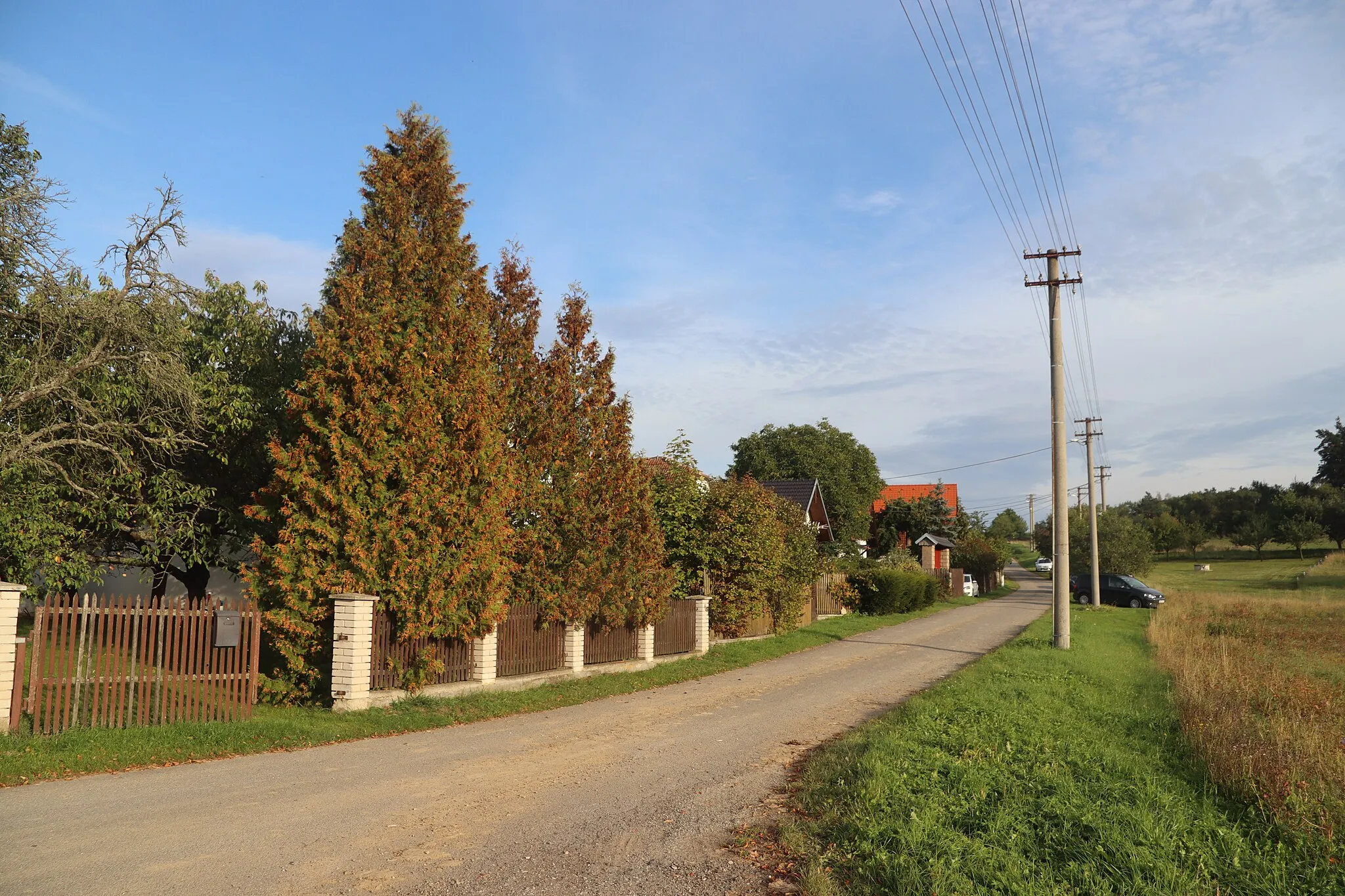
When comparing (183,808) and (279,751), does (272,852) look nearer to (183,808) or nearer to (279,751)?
(183,808)

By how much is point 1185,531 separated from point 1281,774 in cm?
10548

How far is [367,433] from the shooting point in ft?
37.4

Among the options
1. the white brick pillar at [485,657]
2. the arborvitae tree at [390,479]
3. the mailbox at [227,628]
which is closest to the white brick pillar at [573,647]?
the white brick pillar at [485,657]

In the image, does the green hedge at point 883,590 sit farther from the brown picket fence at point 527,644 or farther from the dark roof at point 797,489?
the brown picket fence at point 527,644

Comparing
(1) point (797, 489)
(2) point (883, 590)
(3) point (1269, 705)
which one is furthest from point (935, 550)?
(3) point (1269, 705)

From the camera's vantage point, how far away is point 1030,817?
602cm

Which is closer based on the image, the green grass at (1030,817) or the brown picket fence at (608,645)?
the green grass at (1030,817)

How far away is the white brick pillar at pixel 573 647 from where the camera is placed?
14781 mm

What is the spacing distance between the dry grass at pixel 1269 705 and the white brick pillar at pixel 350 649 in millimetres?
9375

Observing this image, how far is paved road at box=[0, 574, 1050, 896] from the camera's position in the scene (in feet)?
17.4

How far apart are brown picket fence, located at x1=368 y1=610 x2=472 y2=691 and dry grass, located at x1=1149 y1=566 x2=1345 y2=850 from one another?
9261 millimetres

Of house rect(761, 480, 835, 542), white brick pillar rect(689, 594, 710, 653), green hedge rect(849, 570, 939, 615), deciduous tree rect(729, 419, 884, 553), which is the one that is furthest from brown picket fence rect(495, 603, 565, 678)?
deciduous tree rect(729, 419, 884, 553)

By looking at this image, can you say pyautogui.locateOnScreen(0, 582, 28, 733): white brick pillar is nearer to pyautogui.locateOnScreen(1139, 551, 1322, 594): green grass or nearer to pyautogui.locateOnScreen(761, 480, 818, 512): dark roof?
pyautogui.locateOnScreen(761, 480, 818, 512): dark roof

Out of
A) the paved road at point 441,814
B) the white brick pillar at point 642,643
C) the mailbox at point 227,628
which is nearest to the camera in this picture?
the paved road at point 441,814
